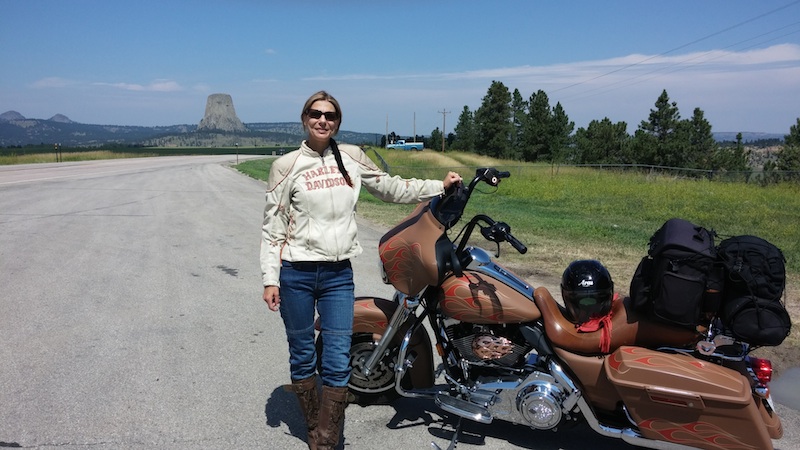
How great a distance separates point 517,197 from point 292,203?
15912 mm

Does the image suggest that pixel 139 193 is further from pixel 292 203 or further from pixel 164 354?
pixel 292 203

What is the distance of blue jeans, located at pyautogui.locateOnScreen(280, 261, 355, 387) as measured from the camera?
324 cm

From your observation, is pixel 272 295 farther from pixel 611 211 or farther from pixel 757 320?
pixel 611 211

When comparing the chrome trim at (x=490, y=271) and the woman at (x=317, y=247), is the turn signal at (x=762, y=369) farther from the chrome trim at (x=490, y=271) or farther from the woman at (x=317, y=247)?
the woman at (x=317, y=247)

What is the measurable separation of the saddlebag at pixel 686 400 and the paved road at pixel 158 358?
659mm

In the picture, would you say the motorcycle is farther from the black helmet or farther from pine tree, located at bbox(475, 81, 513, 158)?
pine tree, located at bbox(475, 81, 513, 158)

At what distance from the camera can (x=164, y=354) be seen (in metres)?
→ 4.84

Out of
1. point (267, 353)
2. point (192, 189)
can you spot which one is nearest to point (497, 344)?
point (267, 353)

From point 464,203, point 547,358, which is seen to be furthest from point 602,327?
point 464,203

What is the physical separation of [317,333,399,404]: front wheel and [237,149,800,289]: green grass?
2.25m

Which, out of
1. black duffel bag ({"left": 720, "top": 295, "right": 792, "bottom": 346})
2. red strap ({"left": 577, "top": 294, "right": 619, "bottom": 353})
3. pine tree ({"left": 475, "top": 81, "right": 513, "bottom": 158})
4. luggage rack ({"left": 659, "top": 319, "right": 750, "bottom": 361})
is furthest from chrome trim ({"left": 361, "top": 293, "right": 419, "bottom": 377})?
pine tree ({"left": 475, "top": 81, "right": 513, "bottom": 158})

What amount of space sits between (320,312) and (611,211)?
41.1 ft

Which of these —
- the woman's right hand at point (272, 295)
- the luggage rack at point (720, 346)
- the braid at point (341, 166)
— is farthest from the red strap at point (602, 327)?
the woman's right hand at point (272, 295)

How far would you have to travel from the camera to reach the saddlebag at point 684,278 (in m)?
2.85
